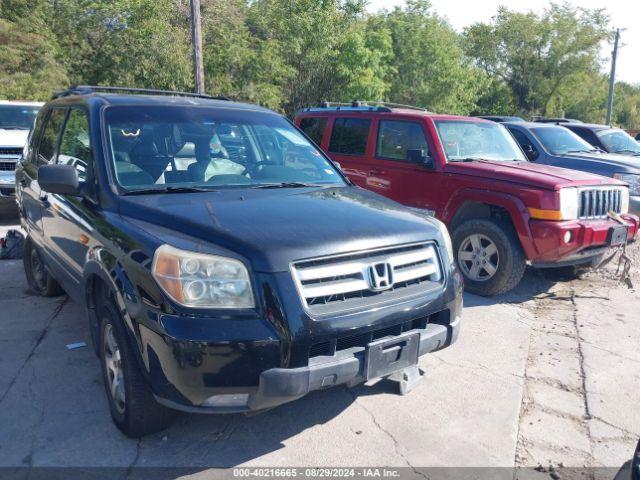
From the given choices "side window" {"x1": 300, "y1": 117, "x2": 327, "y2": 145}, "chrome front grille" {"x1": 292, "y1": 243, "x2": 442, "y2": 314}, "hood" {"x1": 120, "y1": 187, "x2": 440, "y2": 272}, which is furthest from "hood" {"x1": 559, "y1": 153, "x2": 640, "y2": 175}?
"chrome front grille" {"x1": 292, "y1": 243, "x2": 442, "y2": 314}

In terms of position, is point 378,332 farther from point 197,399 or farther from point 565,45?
point 565,45

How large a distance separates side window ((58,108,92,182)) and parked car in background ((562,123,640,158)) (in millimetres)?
9822

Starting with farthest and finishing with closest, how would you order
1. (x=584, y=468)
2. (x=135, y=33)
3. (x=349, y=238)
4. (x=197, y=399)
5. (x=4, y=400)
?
(x=135, y=33), (x=4, y=400), (x=584, y=468), (x=349, y=238), (x=197, y=399)

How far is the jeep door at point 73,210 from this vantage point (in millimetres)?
3582

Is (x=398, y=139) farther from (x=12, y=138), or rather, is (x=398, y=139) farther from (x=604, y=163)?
(x=12, y=138)

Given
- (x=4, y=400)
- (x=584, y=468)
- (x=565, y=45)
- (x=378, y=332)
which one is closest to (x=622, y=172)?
(x=584, y=468)

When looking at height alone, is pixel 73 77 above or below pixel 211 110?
above

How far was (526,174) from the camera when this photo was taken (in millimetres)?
5820

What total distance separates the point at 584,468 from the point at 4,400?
347cm

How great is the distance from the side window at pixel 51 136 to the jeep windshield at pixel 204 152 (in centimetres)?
97

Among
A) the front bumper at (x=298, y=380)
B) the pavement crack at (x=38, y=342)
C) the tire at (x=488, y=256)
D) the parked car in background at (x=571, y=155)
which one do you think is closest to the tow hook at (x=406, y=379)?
the front bumper at (x=298, y=380)

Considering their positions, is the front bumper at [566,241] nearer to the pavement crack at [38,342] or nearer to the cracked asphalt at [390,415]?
the cracked asphalt at [390,415]

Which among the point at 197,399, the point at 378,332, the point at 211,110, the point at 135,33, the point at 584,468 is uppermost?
the point at 135,33

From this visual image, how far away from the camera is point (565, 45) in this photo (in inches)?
1399
